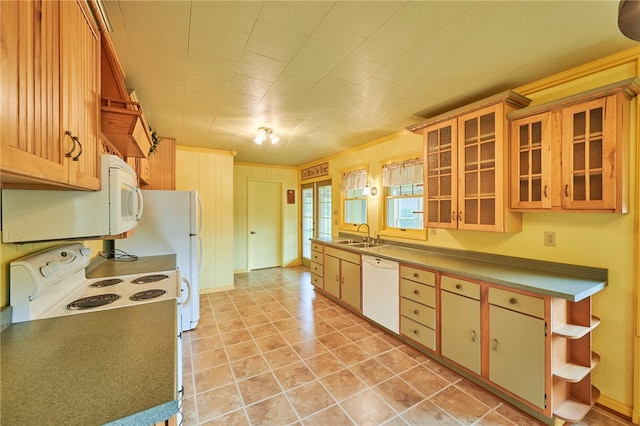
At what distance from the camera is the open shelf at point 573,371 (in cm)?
164

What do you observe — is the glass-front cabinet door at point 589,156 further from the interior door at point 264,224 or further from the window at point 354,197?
the interior door at point 264,224

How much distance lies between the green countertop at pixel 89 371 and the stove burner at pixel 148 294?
32cm

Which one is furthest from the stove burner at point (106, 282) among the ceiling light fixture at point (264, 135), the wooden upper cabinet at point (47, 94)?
the ceiling light fixture at point (264, 135)

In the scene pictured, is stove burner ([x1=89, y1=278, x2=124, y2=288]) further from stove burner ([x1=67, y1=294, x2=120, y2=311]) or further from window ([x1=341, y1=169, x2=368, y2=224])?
window ([x1=341, y1=169, x2=368, y2=224])

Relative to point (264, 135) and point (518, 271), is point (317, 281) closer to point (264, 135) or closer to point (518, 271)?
point (264, 135)

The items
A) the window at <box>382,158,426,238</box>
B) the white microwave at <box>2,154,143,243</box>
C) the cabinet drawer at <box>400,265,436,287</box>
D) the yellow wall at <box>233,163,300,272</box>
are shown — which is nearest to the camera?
the white microwave at <box>2,154,143,243</box>

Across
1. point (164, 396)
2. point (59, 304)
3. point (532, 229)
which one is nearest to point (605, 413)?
point (532, 229)

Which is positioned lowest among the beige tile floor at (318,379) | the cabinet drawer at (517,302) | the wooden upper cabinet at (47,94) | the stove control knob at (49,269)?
the beige tile floor at (318,379)

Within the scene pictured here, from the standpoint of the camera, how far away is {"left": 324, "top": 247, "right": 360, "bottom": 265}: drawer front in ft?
11.0

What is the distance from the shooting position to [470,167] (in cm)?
240

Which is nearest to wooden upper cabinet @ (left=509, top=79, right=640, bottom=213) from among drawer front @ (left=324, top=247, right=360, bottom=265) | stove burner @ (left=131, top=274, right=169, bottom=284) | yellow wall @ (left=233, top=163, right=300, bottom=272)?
drawer front @ (left=324, top=247, right=360, bottom=265)

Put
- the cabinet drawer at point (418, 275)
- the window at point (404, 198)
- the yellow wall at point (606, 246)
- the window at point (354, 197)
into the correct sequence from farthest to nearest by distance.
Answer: the window at point (354, 197)
the window at point (404, 198)
the cabinet drawer at point (418, 275)
the yellow wall at point (606, 246)

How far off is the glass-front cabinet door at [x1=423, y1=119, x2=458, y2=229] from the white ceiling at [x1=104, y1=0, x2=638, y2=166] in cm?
27

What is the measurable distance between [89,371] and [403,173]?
3.33 metres
